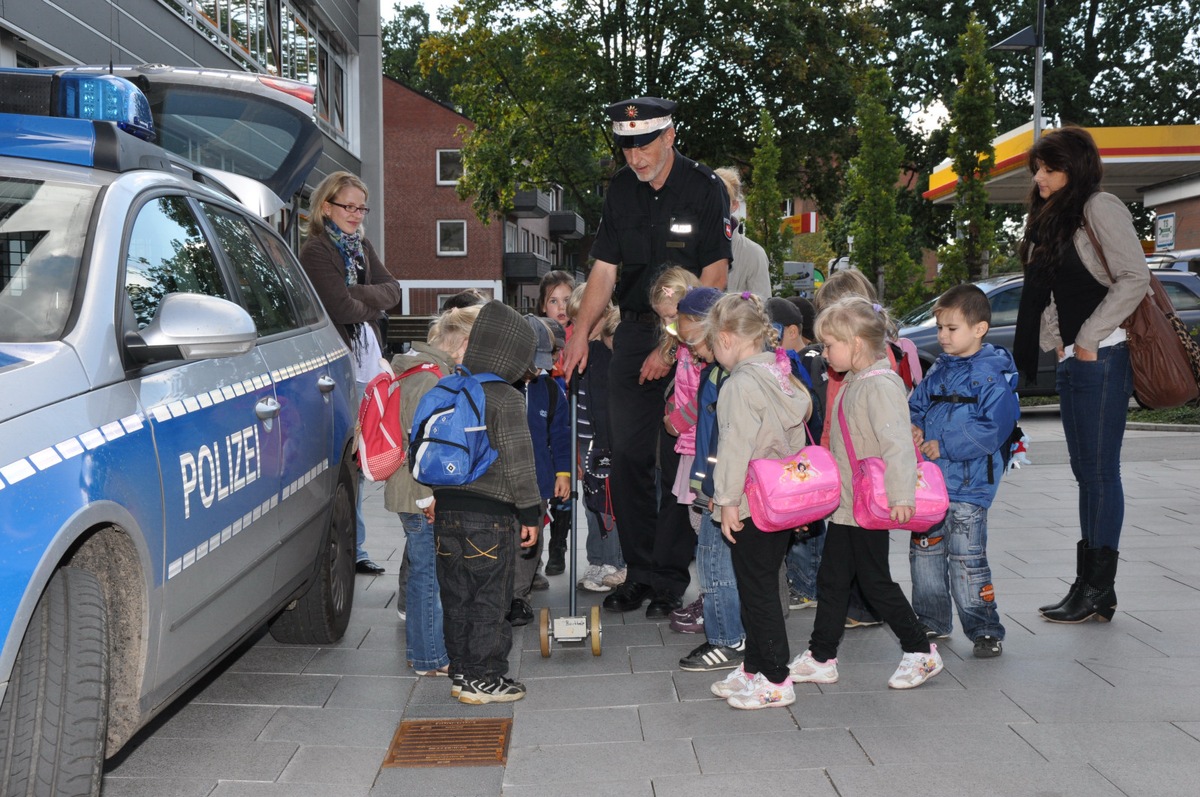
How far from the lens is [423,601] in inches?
200

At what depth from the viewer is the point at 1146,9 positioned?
45.1 m

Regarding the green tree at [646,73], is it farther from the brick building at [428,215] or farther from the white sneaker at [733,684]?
the white sneaker at [733,684]

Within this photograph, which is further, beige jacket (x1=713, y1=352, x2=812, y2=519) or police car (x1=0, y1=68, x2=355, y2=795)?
beige jacket (x1=713, y1=352, x2=812, y2=519)

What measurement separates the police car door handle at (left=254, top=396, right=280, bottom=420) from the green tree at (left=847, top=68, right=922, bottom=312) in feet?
67.2

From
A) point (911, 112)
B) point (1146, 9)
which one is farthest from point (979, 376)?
point (1146, 9)

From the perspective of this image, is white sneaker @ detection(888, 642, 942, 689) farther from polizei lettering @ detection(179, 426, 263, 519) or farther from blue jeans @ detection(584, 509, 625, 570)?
polizei lettering @ detection(179, 426, 263, 519)

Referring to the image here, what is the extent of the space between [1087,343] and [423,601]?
121 inches

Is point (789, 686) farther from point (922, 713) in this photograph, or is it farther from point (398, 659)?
point (398, 659)

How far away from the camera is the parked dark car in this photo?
16.1m

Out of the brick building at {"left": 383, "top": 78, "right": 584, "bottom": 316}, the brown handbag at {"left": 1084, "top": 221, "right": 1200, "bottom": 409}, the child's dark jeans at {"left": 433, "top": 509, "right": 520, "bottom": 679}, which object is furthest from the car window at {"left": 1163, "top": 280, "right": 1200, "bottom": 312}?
the brick building at {"left": 383, "top": 78, "right": 584, "bottom": 316}

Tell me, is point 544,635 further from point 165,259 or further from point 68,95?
point 68,95

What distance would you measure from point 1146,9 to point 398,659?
47.2 m

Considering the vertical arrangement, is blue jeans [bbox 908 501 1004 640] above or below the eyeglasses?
below

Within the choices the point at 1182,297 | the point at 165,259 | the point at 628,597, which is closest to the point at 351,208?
the point at 628,597
